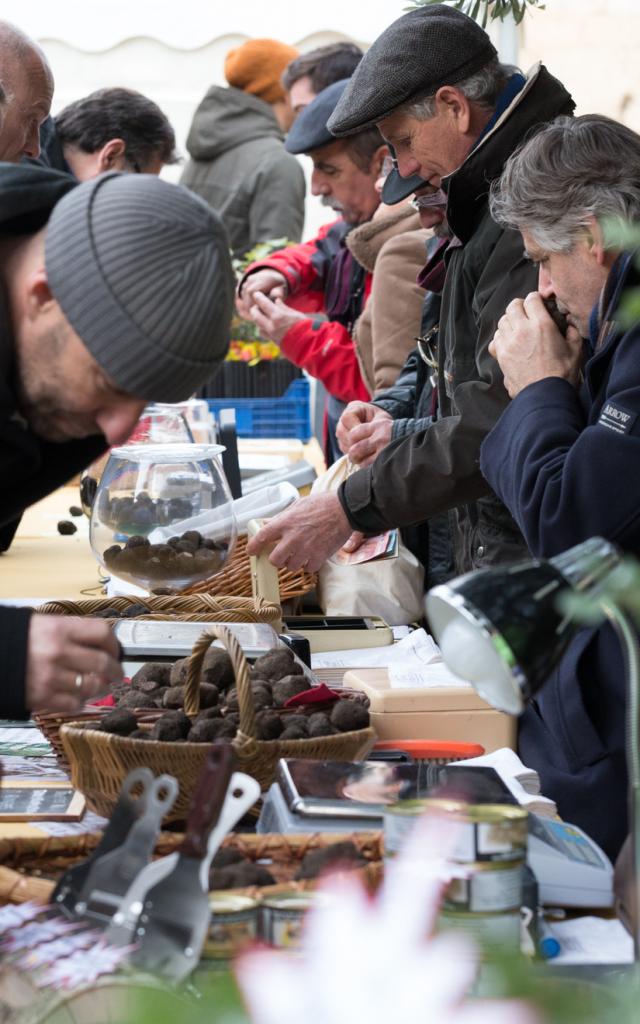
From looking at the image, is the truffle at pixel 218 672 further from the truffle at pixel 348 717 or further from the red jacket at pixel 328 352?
the red jacket at pixel 328 352

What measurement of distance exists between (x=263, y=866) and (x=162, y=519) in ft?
4.34

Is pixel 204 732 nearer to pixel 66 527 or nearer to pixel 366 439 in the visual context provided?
pixel 366 439

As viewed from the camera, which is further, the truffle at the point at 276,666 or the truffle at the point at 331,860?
the truffle at the point at 276,666

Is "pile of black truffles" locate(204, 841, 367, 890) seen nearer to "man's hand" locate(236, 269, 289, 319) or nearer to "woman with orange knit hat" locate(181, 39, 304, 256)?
"man's hand" locate(236, 269, 289, 319)

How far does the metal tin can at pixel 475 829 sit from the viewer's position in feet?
3.33

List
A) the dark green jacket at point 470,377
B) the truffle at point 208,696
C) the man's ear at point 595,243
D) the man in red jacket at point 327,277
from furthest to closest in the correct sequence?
the man in red jacket at point 327,277 < the dark green jacket at point 470,377 < the man's ear at point 595,243 < the truffle at point 208,696

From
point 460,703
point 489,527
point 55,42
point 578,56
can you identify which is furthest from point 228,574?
point 55,42

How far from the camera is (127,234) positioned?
3.94 feet

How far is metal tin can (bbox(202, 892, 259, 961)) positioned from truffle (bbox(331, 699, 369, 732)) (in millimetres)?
552

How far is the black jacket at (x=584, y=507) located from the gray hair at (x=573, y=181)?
0.14 meters

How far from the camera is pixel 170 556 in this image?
2418 millimetres

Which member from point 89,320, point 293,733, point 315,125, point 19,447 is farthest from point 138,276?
point 315,125

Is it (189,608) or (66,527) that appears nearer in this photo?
(189,608)

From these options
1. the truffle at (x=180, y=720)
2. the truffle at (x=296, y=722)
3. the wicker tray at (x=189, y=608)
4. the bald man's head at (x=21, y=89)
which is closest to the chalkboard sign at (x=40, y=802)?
the truffle at (x=180, y=720)
